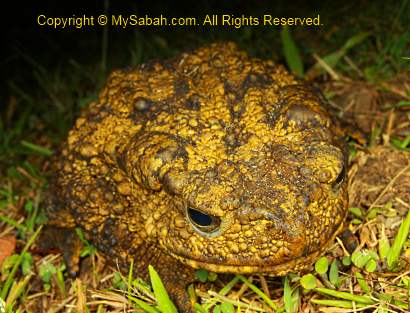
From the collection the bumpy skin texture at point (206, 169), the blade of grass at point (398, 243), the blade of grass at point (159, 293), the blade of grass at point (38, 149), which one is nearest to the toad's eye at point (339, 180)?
the bumpy skin texture at point (206, 169)

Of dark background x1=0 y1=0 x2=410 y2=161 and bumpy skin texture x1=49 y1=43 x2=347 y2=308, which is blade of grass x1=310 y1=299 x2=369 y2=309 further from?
dark background x1=0 y1=0 x2=410 y2=161

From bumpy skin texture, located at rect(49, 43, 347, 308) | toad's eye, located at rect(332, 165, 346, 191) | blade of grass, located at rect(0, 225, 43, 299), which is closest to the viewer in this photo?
bumpy skin texture, located at rect(49, 43, 347, 308)

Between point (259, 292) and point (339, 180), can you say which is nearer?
point (339, 180)

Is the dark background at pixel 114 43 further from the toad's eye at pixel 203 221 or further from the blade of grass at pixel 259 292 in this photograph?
the toad's eye at pixel 203 221

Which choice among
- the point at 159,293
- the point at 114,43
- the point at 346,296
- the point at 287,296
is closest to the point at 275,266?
the point at 287,296

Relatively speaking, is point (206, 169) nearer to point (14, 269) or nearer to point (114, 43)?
point (14, 269)

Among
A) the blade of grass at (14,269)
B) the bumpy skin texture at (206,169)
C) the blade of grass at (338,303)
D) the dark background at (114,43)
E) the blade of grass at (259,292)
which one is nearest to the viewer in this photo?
the bumpy skin texture at (206,169)

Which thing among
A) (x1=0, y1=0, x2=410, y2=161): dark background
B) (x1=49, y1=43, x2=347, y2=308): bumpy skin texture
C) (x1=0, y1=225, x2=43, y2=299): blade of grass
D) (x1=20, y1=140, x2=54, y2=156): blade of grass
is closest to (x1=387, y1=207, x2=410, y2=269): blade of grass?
(x1=49, y1=43, x2=347, y2=308): bumpy skin texture

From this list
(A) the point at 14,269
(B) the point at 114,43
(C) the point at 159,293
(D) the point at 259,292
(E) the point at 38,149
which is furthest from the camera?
(B) the point at 114,43

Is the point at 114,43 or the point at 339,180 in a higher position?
the point at 114,43
